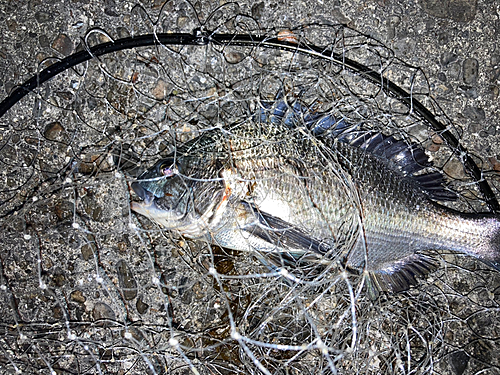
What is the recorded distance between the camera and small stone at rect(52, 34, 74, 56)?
2.04 m

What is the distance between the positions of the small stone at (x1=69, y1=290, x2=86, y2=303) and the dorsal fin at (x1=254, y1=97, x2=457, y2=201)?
1311 mm

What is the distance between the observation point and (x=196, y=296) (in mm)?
2105

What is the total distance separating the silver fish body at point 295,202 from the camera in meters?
1.75

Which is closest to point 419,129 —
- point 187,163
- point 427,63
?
point 427,63

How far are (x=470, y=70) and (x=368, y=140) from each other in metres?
0.73

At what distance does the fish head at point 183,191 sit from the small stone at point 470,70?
1423 mm

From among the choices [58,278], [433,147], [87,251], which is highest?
[433,147]

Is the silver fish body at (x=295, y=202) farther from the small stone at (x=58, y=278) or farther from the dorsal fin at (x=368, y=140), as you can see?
the small stone at (x=58, y=278)

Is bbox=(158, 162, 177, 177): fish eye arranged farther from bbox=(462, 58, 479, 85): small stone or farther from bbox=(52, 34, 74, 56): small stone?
bbox=(462, 58, 479, 85): small stone

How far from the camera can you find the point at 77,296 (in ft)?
6.87

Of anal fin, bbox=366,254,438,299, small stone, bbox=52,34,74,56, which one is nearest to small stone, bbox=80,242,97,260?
small stone, bbox=52,34,74,56

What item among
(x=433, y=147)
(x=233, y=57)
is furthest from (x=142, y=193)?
(x=433, y=147)

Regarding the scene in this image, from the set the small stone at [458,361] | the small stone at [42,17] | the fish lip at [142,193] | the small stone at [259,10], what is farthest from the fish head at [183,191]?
the small stone at [458,361]

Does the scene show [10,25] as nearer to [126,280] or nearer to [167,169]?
[167,169]
